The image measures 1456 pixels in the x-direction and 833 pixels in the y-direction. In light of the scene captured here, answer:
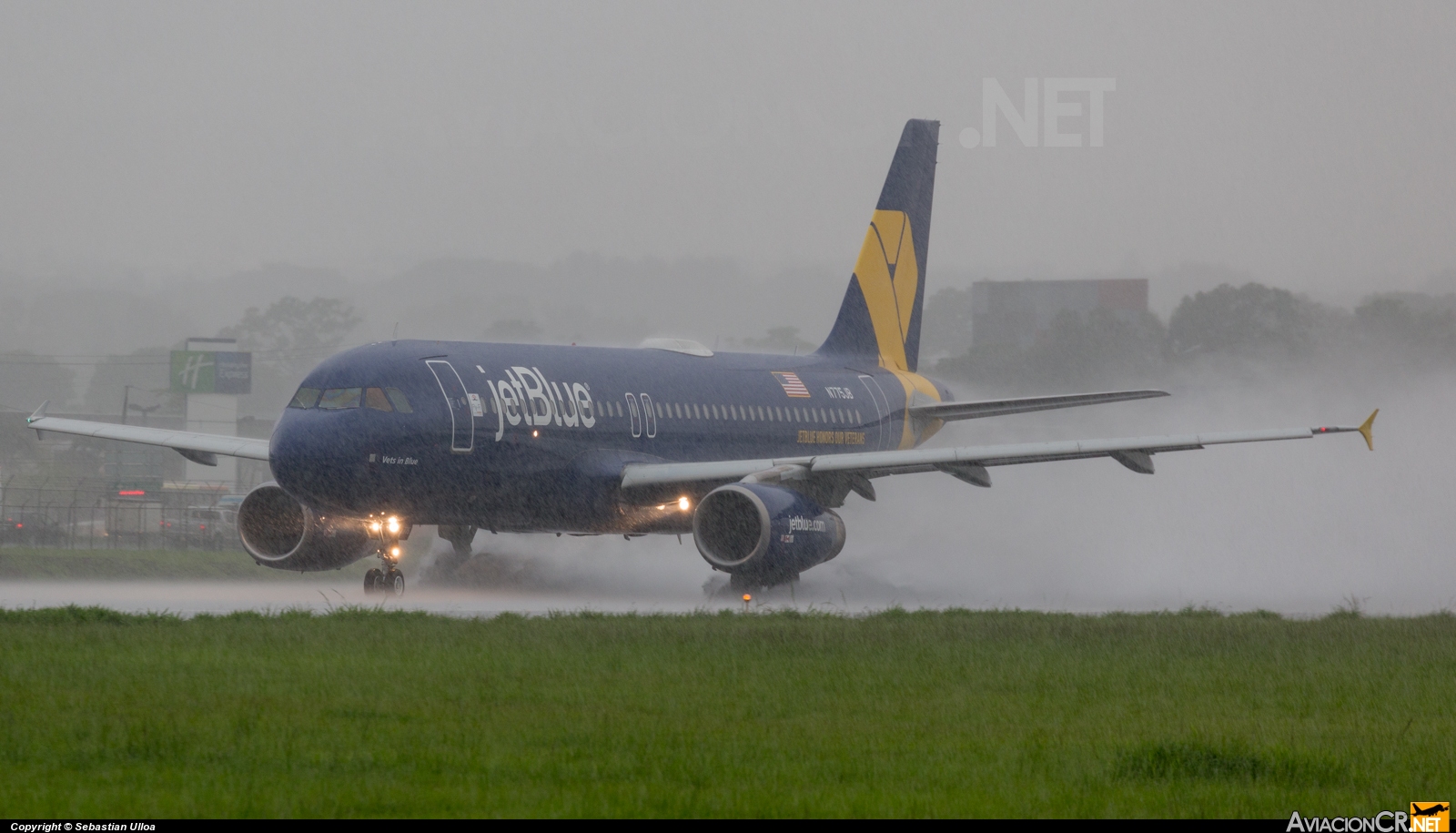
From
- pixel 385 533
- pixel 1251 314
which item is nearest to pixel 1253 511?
pixel 1251 314

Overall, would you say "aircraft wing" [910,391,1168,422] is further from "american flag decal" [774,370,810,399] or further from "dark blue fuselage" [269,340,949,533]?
"american flag decal" [774,370,810,399]

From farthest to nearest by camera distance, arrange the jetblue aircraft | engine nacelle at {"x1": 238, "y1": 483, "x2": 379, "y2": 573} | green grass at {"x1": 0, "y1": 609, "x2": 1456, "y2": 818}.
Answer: engine nacelle at {"x1": 238, "y1": 483, "x2": 379, "y2": 573} < the jetblue aircraft < green grass at {"x1": 0, "y1": 609, "x2": 1456, "y2": 818}

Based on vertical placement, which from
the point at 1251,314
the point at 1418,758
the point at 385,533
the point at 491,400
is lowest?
the point at 1418,758

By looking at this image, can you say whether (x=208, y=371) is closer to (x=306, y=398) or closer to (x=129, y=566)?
(x=129, y=566)

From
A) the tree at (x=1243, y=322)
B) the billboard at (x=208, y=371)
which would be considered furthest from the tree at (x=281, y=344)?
the tree at (x=1243, y=322)

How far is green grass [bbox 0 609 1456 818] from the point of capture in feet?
29.3

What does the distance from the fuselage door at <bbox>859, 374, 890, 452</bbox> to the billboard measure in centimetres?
6279

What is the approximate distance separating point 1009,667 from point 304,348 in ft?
244

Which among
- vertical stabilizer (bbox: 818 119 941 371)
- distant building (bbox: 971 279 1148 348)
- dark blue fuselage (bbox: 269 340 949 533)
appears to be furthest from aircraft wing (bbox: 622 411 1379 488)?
distant building (bbox: 971 279 1148 348)

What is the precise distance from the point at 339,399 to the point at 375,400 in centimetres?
48

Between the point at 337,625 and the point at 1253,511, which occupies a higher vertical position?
the point at 1253,511

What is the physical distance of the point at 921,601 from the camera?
27.9 metres

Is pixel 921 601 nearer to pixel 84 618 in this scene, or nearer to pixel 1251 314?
pixel 84 618

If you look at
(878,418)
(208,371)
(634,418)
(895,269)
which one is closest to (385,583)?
(634,418)
